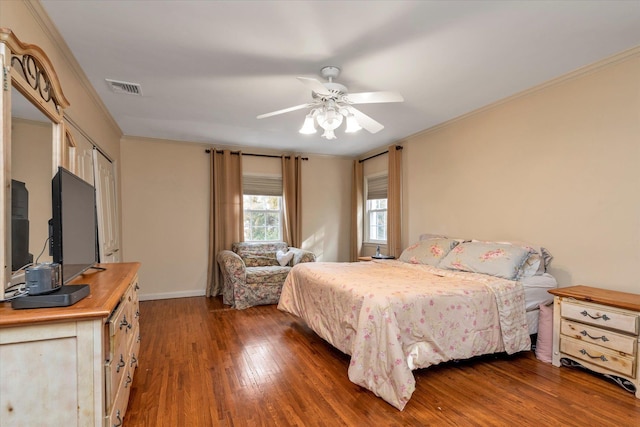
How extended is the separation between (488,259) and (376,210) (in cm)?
281

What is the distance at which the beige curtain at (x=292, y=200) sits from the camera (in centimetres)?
548

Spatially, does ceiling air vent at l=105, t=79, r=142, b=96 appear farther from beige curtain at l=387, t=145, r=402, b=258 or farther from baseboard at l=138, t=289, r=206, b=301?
beige curtain at l=387, t=145, r=402, b=258

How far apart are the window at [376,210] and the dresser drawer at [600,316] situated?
3.06 metres

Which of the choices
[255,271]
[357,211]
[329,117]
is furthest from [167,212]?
[329,117]

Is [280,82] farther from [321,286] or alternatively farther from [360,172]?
[360,172]

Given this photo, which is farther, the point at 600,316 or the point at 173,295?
the point at 173,295

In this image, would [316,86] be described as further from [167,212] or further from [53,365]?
[167,212]

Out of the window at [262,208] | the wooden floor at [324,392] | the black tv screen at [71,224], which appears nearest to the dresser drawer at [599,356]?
the wooden floor at [324,392]

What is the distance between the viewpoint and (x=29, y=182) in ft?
4.95

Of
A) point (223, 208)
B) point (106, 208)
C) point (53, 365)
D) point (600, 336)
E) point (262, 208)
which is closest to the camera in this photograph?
point (53, 365)

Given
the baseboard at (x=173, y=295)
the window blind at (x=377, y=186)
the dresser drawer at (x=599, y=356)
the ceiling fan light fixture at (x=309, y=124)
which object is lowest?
the baseboard at (x=173, y=295)

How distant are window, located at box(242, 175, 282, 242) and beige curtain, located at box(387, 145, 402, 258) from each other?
1.97 meters

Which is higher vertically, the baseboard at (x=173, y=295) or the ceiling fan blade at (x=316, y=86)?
the ceiling fan blade at (x=316, y=86)

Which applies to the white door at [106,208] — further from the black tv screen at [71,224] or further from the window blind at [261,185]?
the window blind at [261,185]
